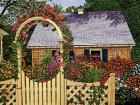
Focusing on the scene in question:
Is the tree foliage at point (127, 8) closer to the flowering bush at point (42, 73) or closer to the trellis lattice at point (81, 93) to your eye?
the flowering bush at point (42, 73)

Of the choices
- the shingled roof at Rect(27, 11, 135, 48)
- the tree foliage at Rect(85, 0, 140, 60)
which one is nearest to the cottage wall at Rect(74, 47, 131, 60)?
the shingled roof at Rect(27, 11, 135, 48)

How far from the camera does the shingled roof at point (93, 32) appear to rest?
107 feet

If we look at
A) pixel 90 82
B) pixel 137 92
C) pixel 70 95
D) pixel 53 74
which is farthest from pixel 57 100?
pixel 137 92

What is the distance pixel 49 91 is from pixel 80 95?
857 mm

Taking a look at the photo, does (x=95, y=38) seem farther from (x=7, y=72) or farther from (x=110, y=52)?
(x=7, y=72)

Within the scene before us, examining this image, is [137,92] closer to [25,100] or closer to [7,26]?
[25,100]

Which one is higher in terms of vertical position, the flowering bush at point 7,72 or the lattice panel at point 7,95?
the flowering bush at point 7,72

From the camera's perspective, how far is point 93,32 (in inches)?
1330

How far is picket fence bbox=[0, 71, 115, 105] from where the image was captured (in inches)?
491

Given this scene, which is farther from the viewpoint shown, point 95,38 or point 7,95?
point 95,38

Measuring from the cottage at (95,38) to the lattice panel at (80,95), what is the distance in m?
19.5

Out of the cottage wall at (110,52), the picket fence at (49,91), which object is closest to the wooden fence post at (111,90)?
the picket fence at (49,91)

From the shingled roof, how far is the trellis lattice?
64.2 feet

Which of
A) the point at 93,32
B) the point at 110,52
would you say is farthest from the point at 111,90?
the point at 93,32
